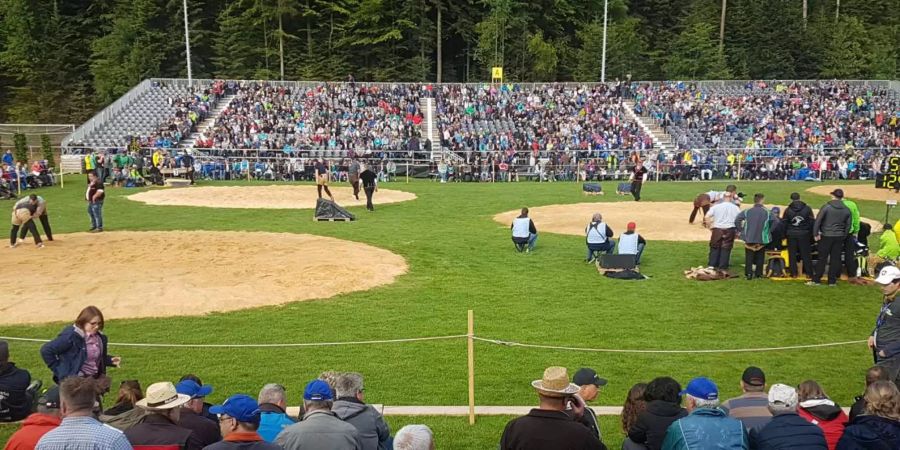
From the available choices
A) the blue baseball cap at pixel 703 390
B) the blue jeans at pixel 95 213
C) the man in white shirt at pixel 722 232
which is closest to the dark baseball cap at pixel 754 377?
the blue baseball cap at pixel 703 390

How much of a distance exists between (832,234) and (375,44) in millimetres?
54390

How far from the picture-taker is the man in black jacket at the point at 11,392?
27.3ft

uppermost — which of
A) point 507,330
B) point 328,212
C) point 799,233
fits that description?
Answer: point 799,233

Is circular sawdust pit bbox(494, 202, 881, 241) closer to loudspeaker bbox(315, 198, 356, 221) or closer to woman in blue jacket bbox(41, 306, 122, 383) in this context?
loudspeaker bbox(315, 198, 356, 221)

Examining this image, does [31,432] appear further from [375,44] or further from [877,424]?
[375,44]

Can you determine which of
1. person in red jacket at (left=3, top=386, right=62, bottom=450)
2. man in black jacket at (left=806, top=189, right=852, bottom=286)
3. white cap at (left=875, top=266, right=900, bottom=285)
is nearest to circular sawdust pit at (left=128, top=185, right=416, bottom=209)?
man in black jacket at (left=806, top=189, right=852, bottom=286)

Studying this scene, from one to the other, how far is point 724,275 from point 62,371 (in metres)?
13.5

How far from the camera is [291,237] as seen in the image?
21.7 meters

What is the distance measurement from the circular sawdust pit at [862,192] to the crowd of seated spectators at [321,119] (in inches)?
837

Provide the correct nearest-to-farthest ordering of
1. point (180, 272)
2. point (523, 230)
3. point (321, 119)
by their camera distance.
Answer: point (180, 272)
point (523, 230)
point (321, 119)

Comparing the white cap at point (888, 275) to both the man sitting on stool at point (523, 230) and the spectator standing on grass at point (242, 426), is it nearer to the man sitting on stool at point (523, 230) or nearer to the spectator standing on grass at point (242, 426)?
the spectator standing on grass at point (242, 426)

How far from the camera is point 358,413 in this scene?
6219 millimetres

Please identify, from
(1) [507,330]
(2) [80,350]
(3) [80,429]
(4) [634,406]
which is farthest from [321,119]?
(3) [80,429]

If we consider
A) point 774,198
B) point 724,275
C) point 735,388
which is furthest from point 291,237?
point 774,198
